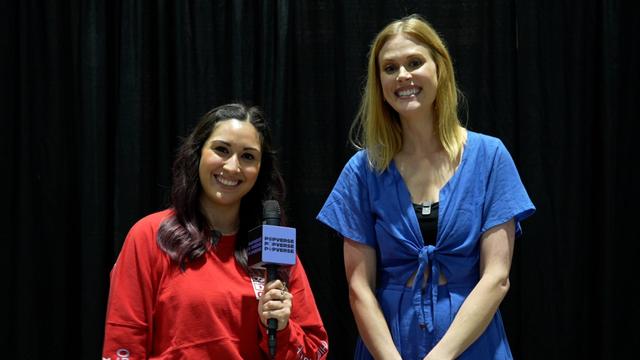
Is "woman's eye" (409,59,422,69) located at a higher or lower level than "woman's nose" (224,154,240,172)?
higher

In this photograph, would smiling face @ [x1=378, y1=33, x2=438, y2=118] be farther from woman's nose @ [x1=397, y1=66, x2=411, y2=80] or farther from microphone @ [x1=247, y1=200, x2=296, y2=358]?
microphone @ [x1=247, y1=200, x2=296, y2=358]

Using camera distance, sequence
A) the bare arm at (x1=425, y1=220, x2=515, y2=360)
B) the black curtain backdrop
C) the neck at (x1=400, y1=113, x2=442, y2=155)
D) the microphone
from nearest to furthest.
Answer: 1. the microphone
2. the bare arm at (x1=425, y1=220, x2=515, y2=360)
3. the neck at (x1=400, y1=113, x2=442, y2=155)
4. the black curtain backdrop

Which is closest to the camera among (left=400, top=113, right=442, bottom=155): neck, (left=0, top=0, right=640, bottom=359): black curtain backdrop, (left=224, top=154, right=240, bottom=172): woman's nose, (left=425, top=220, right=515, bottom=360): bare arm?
(left=425, top=220, right=515, bottom=360): bare arm

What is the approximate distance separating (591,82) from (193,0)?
5.79 feet

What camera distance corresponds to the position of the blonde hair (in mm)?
2209

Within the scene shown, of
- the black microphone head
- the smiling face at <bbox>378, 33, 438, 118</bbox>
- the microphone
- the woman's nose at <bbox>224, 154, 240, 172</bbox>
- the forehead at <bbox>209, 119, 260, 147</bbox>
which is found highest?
the smiling face at <bbox>378, 33, 438, 118</bbox>

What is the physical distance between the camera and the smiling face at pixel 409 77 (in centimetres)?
218

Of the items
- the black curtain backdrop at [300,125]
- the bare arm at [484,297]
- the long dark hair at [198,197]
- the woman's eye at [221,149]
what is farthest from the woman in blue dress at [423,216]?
the black curtain backdrop at [300,125]

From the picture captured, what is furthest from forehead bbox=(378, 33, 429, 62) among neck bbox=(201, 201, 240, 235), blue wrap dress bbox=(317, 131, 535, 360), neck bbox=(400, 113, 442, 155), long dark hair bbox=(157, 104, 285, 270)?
neck bbox=(201, 201, 240, 235)

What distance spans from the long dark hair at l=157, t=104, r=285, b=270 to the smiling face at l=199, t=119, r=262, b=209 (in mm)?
30

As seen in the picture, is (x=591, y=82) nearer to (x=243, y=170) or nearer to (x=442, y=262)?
(x=442, y=262)

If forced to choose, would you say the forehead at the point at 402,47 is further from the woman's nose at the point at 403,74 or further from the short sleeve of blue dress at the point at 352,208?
the short sleeve of blue dress at the point at 352,208

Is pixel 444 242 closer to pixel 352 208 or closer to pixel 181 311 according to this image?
pixel 352 208

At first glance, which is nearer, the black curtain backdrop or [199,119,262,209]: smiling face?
[199,119,262,209]: smiling face
